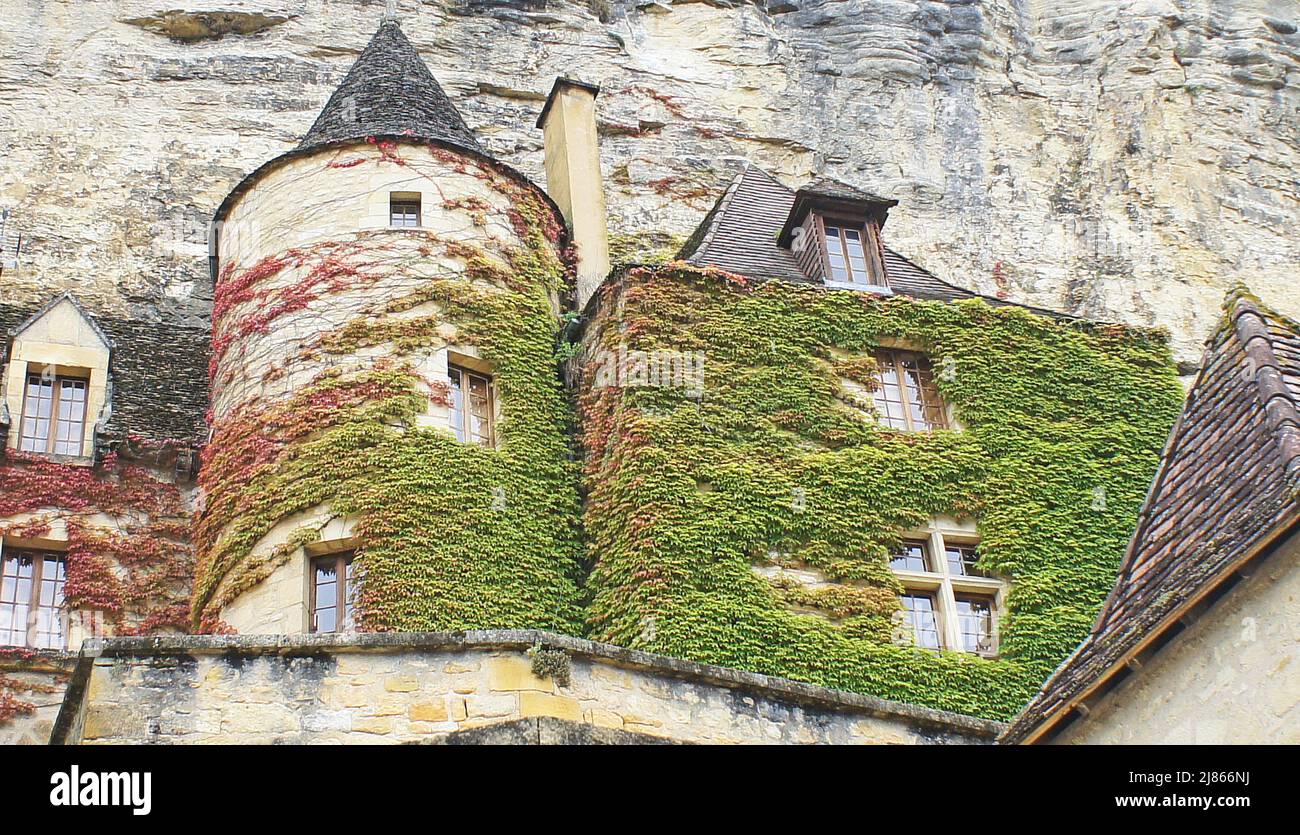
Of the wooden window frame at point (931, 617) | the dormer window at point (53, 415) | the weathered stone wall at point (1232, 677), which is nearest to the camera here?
the weathered stone wall at point (1232, 677)

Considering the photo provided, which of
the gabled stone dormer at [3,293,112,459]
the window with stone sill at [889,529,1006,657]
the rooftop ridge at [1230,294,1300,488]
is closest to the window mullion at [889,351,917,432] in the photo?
the window with stone sill at [889,529,1006,657]

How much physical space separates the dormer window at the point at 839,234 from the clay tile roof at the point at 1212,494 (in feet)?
29.7

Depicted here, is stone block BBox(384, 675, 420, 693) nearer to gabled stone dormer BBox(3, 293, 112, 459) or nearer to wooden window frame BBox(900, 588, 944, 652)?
wooden window frame BBox(900, 588, 944, 652)

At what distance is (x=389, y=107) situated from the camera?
68.3 ft

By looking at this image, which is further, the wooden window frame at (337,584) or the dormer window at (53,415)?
the dormer window at (53,415)

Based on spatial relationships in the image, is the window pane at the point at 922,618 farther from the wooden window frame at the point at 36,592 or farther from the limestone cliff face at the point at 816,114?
the limestone cliff face at the point at 816,114

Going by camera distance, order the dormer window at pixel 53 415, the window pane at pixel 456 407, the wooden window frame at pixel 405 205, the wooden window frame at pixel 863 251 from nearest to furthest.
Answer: the window pane at pixel 456 407 → the wooden window frame at pixel 405 205 → the dormer window at pixel 53 415 → the wooden window frame at pixel 863 251

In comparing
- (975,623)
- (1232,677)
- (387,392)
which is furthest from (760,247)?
(1232,677)

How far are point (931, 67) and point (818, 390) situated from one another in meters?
15.0

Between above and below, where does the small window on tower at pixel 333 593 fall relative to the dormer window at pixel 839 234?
below

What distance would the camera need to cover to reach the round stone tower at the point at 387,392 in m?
16.8

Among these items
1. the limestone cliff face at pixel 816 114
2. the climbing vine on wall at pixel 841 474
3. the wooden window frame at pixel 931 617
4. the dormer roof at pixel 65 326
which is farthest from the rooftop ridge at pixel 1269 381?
the limestone cliff face at pixel 816 114
